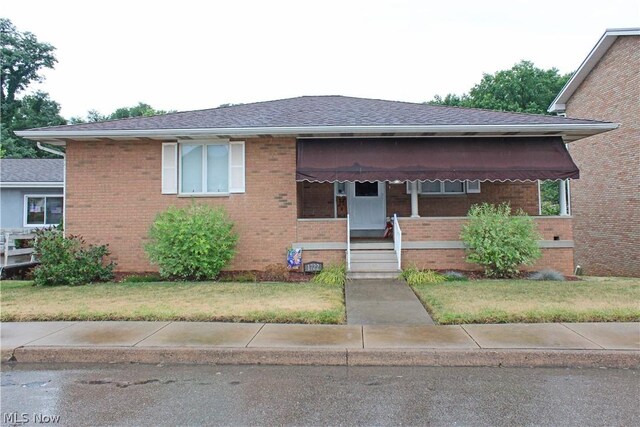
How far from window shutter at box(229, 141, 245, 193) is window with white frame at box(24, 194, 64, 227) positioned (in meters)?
11.8

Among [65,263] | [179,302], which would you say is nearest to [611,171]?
[179,302]

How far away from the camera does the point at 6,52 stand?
39406 millimetres

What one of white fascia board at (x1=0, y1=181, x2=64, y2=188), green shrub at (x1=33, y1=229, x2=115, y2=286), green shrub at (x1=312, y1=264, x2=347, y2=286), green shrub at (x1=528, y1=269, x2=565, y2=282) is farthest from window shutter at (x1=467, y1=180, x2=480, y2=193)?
white fascia board at (x1=0, y1=181, x2=64, y2=188)

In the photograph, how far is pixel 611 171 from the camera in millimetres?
15625

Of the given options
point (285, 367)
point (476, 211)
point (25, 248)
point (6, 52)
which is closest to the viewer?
point (285, 367)

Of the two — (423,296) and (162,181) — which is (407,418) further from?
(162,181)

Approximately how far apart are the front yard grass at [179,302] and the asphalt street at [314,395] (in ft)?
5.54

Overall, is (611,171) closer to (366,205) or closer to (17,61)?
(366,205)

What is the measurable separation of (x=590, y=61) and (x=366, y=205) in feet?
35.2

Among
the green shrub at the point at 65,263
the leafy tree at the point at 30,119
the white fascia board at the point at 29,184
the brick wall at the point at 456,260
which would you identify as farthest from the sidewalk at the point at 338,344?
the leafy tree at the point at 30,119

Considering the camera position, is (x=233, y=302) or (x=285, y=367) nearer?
(x=285, y=367)

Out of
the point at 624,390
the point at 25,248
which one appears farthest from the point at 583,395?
the point at 25,248

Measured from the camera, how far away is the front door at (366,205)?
44.7ft

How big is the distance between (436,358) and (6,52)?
48.4 meters
